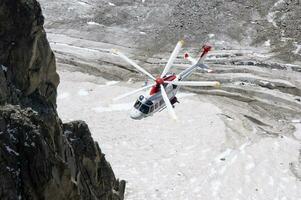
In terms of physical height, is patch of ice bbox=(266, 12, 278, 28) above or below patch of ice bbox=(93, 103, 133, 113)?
above

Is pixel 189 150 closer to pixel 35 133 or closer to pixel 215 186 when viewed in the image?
pixel 215 186

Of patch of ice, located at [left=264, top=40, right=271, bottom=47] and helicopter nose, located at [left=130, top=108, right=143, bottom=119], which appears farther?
patch of ice, located at [left=264, top=40, right=271, bottom=47]

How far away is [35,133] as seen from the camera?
1453 centimetres

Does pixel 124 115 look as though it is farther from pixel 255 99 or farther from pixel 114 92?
pixel 255 99

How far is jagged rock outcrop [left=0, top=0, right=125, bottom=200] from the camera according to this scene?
14070 mm

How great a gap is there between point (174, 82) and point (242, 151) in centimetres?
765

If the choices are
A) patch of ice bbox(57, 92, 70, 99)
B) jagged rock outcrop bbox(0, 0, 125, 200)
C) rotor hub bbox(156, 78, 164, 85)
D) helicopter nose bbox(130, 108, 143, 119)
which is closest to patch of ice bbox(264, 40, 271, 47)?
patch of ice bbox(57, 92, 70, 99)

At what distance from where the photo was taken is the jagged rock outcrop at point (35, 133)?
554 inches

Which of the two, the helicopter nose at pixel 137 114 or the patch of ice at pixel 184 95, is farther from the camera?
the patch of ice at pixel 184 95

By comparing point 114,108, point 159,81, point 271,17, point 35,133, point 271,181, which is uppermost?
point 35,133

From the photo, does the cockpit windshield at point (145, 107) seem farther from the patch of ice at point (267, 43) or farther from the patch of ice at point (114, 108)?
the patch of ice at point (267, 43)

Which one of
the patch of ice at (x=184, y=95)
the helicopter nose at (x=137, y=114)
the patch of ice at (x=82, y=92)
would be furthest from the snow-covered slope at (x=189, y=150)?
the helicopter nose at (x=137, y=114)

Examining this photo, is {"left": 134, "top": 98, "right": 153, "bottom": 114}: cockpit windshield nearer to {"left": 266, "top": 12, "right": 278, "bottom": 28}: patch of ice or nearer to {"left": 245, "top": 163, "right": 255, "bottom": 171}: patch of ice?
{"left": 245, "top": 163, "right": 255, "bottom": 171}: patch of ice

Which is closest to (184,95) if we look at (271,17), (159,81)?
(159,81)
